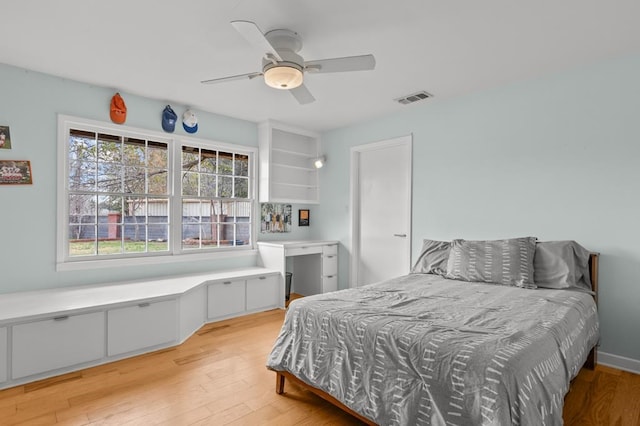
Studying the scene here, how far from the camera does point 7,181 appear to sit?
290 centimetres

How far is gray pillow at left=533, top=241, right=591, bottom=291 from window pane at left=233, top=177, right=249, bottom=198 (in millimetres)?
3391

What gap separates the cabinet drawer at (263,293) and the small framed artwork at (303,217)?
3.75 feet

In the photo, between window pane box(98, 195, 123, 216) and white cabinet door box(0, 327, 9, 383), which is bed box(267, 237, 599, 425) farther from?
window pane box(98, 195, 123, 216)

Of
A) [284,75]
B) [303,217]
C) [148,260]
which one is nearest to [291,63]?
[284,75]

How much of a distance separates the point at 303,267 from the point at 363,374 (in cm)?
321

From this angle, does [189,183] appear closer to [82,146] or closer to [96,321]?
[82,146]

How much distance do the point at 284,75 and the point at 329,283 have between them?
10.1 feet

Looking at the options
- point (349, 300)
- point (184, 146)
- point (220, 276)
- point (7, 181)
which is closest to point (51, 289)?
point (7, 181)

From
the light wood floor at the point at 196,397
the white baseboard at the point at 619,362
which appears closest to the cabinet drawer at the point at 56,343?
the light wood floor at the point at 196,397

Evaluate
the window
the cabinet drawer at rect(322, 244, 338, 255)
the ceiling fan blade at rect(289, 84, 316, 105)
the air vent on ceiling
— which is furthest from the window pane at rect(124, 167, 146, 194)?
the air vent on ceiling

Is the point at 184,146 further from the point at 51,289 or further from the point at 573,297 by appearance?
the point at 573,297

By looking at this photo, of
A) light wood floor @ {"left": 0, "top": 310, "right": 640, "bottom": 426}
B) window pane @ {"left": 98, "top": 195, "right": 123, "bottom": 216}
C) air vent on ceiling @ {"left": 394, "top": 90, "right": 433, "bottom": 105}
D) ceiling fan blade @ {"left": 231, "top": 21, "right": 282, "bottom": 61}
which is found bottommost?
light wood floor @ {"left": 0, "top": 310, "right": 640, "bottom": 426}

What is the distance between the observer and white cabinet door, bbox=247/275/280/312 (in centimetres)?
399

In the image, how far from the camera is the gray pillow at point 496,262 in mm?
2723
